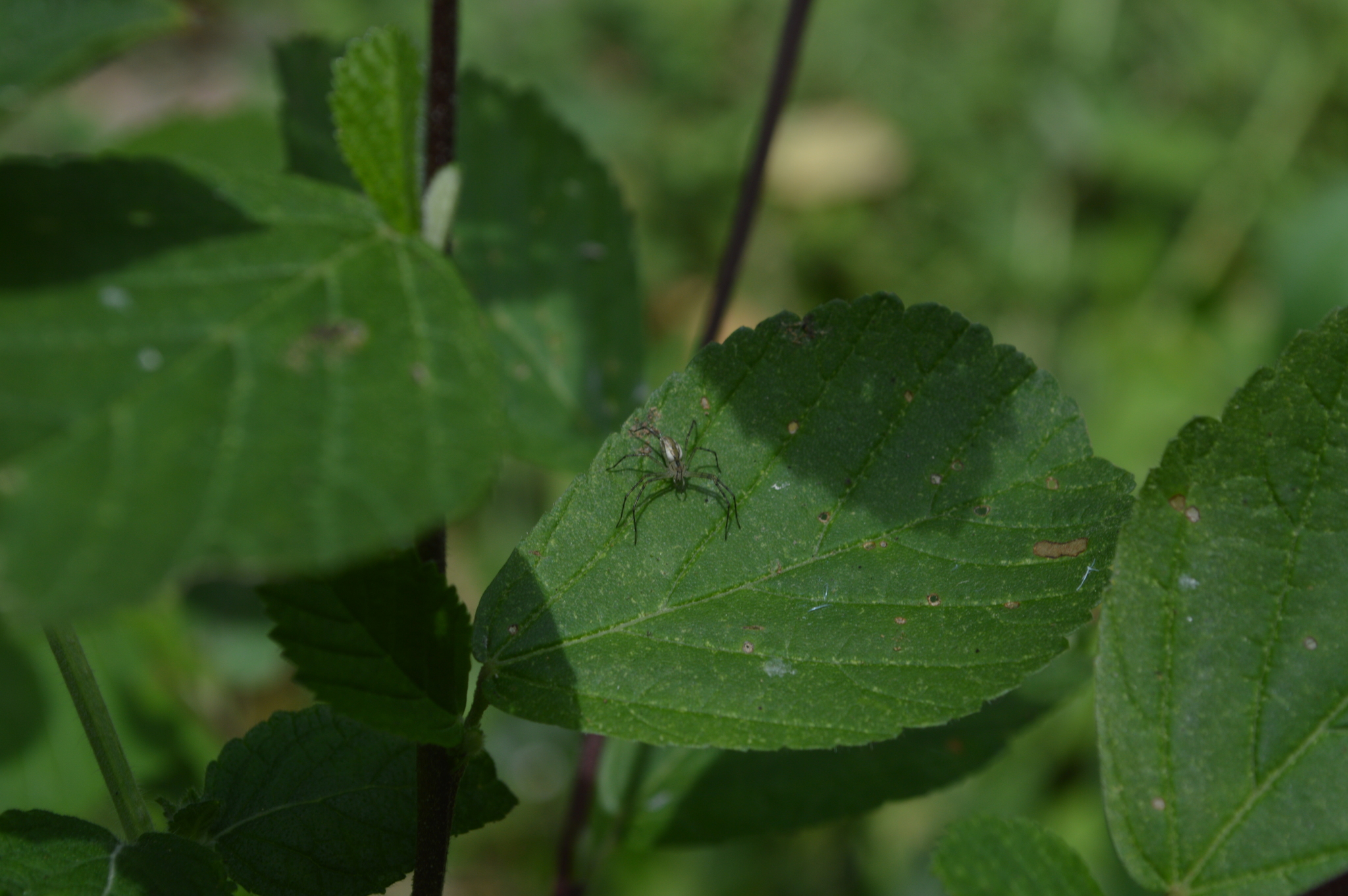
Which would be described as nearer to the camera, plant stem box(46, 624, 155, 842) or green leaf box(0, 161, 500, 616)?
green leaf box(0, 161, 500, 616)

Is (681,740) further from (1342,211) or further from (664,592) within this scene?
(1342,211)

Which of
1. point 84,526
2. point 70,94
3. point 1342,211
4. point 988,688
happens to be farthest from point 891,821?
point 70,94

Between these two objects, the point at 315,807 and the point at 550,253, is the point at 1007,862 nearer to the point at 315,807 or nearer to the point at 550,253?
the point at 315,807

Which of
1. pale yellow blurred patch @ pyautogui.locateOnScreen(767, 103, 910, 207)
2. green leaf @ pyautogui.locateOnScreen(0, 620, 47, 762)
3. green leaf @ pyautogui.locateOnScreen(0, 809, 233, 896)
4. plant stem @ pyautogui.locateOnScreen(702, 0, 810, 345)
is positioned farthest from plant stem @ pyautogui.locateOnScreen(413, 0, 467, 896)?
pale yellow blurred patch @ pyautogui.locateOnScreen(767, 103, 910, 207)

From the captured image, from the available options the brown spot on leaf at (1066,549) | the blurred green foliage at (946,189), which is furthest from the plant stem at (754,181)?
the blurred green foliage at (946,189)

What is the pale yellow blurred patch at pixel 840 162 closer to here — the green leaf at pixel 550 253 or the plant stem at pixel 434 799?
the green leaf at pixel 550 253

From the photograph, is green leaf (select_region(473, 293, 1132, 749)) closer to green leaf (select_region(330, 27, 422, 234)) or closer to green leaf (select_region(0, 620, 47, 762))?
green leaf (select_region(330, 27, 422, 234))
